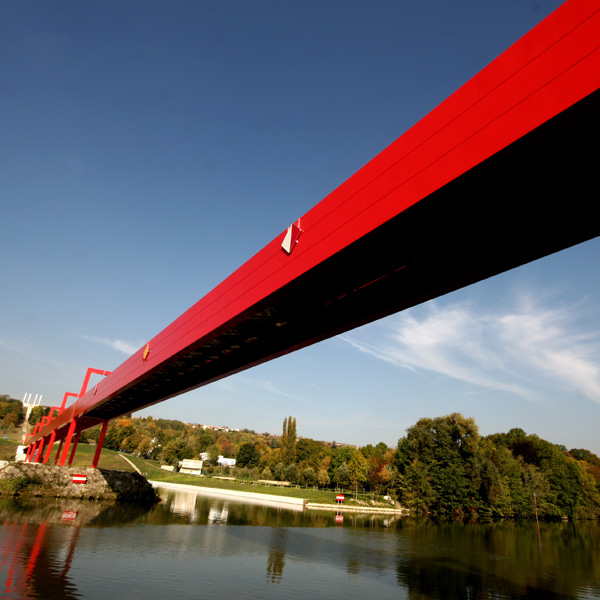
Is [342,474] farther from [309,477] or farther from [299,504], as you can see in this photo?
[299,504]

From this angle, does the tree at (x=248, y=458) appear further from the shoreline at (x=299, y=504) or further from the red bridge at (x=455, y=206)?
the red bridge at (x=455, y=206)

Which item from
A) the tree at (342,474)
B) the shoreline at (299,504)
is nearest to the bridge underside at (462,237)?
the shoreline at (299,504)

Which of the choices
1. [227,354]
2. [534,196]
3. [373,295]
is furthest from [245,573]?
[534,196]

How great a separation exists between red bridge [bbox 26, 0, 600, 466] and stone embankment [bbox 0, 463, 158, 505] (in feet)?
67.4

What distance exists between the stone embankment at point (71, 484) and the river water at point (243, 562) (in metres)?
3.12

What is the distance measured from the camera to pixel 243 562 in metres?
11.6

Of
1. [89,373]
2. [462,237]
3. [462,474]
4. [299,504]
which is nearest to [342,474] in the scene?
[462,474]

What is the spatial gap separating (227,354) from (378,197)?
33.9 feet

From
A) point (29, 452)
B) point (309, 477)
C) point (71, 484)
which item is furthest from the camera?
point (309, 477)

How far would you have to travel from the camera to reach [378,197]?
6.35 metres

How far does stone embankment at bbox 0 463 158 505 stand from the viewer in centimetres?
2320

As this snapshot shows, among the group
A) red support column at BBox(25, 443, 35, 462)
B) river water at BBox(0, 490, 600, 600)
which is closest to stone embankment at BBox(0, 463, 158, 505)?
river water at BBox(0, 490, 600, 600)

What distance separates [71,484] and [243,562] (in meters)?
19.9

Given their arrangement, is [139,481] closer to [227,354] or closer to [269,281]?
[227,354]
